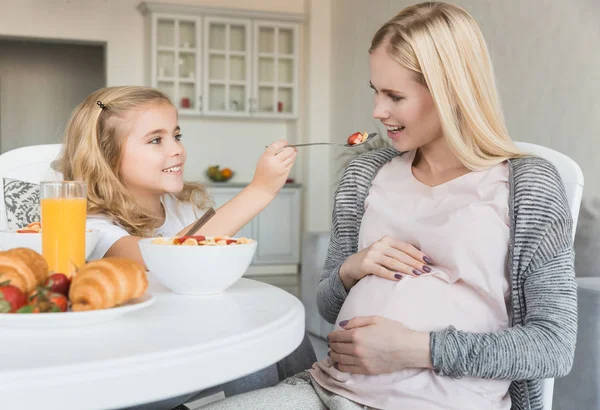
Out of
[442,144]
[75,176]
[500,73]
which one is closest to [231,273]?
[442,144]

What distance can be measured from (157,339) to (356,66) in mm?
5623

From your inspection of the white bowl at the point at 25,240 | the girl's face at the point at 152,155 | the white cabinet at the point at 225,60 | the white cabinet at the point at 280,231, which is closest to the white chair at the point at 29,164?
the girl's face at the point at 152,155

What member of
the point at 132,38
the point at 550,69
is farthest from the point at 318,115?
the point at 550,69

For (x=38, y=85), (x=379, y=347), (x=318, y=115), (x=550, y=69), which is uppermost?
(x=38, y=85)

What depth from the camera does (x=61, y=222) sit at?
0.95 metres

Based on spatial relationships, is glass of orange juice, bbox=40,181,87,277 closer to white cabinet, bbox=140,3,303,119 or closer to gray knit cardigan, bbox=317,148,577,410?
gray knit cardigan, bbox=317,148,577,410

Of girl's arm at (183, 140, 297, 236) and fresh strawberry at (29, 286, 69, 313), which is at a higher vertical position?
girl's arm at (183, 140, 297, 236)

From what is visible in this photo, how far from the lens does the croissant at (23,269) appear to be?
0.77 m

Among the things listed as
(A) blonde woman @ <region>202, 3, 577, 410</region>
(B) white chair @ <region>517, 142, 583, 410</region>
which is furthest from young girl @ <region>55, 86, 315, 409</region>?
(B) white chair @ <region>517, 142, 583, 410</region>

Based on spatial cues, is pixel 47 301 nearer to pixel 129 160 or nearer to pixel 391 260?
pixel 391 260

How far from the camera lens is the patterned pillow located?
187 centimetres

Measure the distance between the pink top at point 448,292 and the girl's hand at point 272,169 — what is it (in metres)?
0.31

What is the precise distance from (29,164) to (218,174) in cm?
469

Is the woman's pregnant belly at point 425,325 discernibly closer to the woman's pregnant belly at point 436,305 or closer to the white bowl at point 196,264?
the woman's pregnant belly at point 436,305
